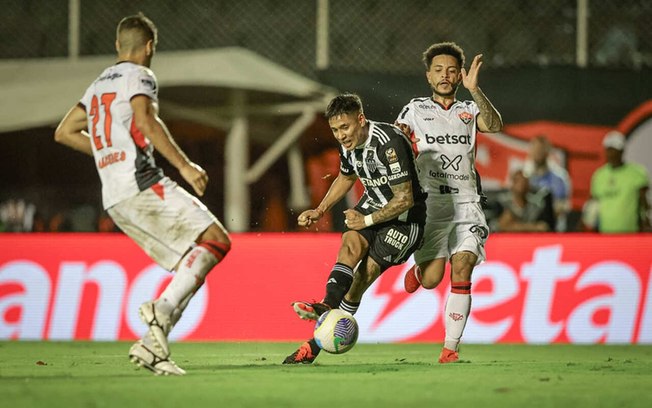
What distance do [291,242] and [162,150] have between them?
566cm

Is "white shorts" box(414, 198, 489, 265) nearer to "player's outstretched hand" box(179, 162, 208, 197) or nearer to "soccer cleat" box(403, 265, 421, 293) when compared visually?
"soccer cleat" box(403, 265, 421, 293)

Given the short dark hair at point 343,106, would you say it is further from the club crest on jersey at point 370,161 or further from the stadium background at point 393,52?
the stadium background at point 393,52

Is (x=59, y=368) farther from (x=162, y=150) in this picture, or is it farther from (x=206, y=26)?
(x=206, y=26)

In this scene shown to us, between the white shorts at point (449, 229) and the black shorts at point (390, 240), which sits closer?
the black shorts at point (390, 240)

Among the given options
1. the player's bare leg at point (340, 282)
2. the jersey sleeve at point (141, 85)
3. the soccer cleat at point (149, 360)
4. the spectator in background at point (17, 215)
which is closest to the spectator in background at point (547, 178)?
the player's bare leg at point (340, 282)

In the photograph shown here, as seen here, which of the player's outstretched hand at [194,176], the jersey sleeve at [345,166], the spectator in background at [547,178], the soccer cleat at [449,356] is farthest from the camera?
the spectator in background at [547,178]

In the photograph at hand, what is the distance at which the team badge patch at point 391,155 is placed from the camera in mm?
8984

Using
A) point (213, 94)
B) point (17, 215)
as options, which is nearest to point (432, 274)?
point (213, 94)

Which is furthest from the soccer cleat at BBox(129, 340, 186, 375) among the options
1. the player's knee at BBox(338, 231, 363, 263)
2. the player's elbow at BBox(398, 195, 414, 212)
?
the player's elbow at BBox(398, 195, 414, 212)

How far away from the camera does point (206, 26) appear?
1750 cm

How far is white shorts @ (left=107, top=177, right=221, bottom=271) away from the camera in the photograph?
8.01m

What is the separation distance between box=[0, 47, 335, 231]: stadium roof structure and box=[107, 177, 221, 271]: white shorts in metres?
7.81

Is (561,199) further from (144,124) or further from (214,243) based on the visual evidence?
(144,124)

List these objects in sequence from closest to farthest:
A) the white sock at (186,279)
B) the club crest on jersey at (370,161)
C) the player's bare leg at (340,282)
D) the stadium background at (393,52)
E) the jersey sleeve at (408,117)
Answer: the white sock at (186,279) < the player's bare leg at (340,282) < the club crest on jersey at (370,161) < the jersey sleeve at (408,117) < the stadium background at (393,52)
